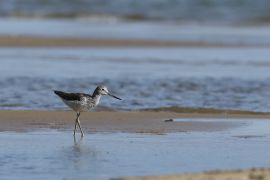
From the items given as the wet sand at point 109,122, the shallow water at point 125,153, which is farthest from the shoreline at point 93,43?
the shallow water at point 125,153

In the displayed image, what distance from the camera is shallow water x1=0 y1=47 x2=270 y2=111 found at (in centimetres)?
1562

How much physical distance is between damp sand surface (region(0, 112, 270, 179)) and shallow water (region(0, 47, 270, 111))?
8.54ft

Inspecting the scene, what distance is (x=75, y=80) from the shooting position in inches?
717

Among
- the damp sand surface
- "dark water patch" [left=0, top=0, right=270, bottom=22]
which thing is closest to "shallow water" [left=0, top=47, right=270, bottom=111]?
the damp sand surface

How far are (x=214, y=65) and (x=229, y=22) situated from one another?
15.2 meters

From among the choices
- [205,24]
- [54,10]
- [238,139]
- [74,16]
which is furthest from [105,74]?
[54,10]

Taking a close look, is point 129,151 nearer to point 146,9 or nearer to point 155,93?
point 155,93

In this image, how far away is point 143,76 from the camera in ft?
62.6

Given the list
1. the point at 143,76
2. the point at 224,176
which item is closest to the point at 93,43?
the point at 143,76

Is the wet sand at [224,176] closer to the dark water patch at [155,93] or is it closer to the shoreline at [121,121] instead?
the shoreline at [121,121]

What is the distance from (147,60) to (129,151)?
485 inches

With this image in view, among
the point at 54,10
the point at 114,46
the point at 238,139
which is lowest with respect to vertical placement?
the point at 238,139

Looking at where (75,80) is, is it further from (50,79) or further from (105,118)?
(105,118)

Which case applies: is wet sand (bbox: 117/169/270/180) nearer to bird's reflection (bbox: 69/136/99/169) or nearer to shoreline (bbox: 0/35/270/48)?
bird's reflection (bbox: 69/136/99/169)
